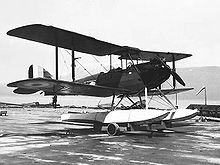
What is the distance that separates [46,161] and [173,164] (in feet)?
9.12

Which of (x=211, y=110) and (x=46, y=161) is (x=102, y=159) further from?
(x=211, y=110)

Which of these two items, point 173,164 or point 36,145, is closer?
point 173,164

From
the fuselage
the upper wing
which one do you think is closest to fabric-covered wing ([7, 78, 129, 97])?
the fuselage

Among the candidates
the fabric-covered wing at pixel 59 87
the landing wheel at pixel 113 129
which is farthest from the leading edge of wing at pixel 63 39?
the landing wheel at pixel 113 129

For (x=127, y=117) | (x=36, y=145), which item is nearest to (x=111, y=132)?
(x=127, y=117)

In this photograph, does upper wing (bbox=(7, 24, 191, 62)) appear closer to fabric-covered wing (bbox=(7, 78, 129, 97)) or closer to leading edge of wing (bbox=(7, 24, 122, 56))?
leading edge of wing (bbox=(7, 24, 122, 56))

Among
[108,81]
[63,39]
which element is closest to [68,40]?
[63,39]

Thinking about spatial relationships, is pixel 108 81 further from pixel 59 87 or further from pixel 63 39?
pixel 63 39

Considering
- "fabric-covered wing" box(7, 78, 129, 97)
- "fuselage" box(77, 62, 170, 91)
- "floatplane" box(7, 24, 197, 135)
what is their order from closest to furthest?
"fabric-covered wing" box(7, 78, 129, 97) < "floatplane" box(7, 24, 197, 135) < "fuselage" box(77, 62, 170, 91)

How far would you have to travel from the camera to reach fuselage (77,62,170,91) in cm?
1358

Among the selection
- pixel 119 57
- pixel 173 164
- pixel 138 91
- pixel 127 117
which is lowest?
pixel 173 164

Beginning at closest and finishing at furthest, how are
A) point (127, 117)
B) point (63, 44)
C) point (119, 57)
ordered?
point (127, 117) → point (63, 44) → point (119, 57)

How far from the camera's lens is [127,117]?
12617mm

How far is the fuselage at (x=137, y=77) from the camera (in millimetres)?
13578
